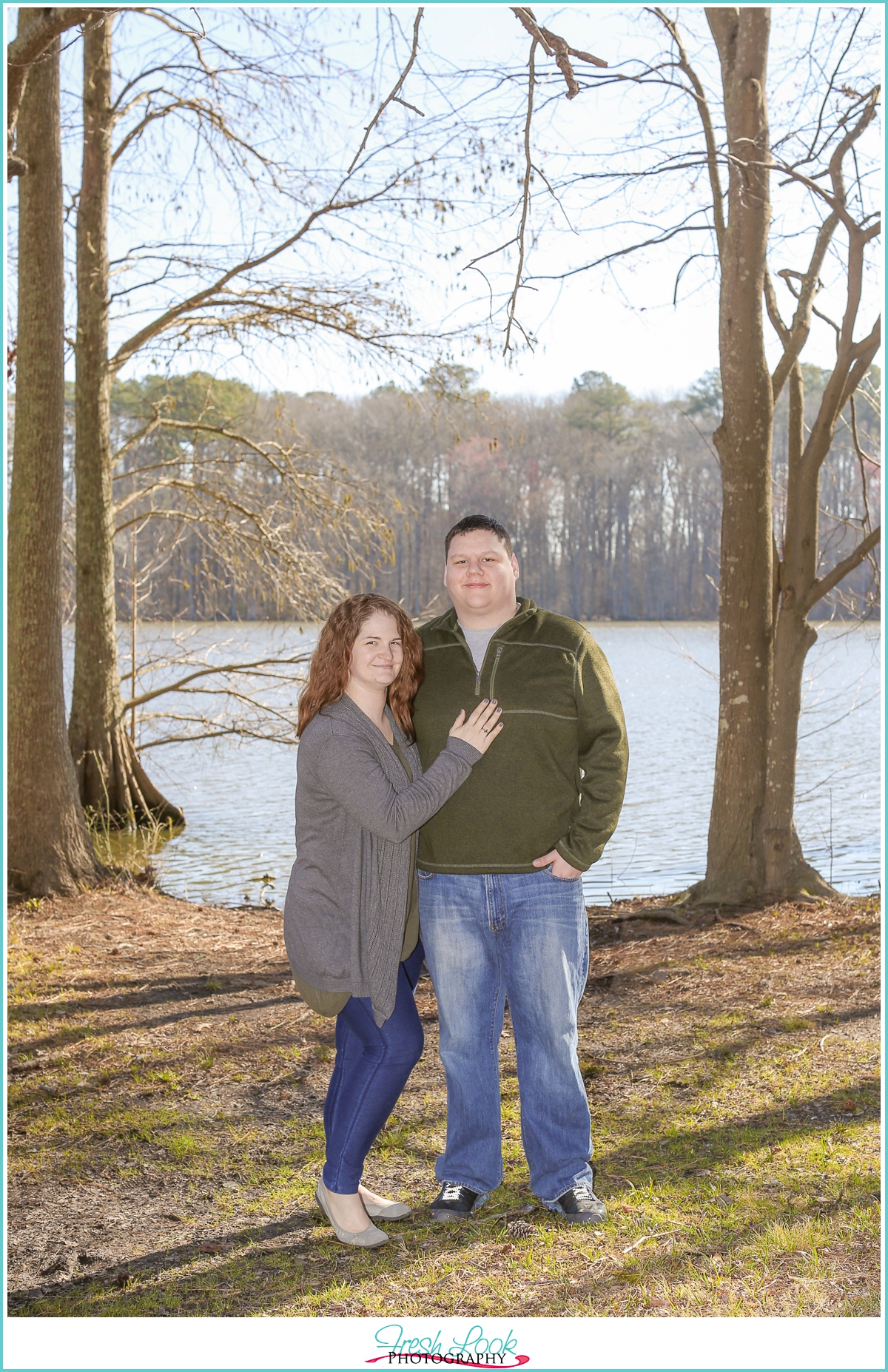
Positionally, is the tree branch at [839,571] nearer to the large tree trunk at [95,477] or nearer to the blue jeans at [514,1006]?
the blue jeans at [514,1006]

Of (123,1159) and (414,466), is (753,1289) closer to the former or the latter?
(123,1159)

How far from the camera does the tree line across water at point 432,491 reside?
1052 centimetres

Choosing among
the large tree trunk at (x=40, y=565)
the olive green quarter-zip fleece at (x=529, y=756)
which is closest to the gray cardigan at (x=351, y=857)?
the olive green quarter-zip fleece at (x=529, y=756)

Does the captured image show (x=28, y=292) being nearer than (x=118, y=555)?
Yes

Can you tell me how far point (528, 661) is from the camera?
3.21m

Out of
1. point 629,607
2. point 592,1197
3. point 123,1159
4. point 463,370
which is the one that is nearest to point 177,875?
point 463,370

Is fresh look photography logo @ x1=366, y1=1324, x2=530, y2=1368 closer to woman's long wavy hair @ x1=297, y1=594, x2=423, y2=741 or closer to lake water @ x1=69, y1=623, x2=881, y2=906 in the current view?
woman's long wavy hair @ x1=297, y1=594, x2=423, y2=741

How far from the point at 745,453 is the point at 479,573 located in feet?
14.4

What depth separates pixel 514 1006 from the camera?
10.7 feet

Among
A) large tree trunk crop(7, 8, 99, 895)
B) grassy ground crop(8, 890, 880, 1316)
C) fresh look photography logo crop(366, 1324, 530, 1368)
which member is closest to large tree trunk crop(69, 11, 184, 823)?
large tree trunk crop(7, 8, 99, 895)

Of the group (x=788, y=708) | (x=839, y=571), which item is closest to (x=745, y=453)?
(x=839, y=571)

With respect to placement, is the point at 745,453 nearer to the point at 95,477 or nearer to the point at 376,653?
the point at 376,653

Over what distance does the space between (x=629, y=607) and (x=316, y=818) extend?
51.9 metres

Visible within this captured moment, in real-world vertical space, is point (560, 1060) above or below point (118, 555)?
below
